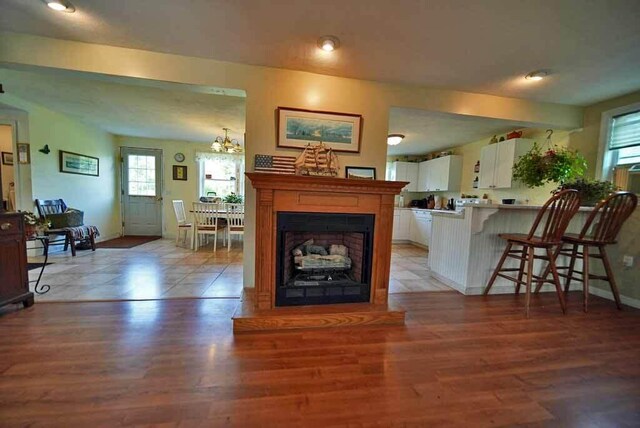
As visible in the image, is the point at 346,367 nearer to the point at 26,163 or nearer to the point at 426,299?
the point at 426,299

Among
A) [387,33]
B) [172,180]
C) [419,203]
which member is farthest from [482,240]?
[172,180]

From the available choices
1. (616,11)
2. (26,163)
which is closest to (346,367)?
(616,11)

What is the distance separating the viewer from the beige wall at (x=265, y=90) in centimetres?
207

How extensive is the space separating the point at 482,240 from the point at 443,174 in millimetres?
2831

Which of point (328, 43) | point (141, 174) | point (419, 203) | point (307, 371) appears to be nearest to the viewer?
point (307, 371)

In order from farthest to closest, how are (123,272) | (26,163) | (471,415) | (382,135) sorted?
1. (26,163)
2. (123,272)
3. (382,135)
4. (471,415)

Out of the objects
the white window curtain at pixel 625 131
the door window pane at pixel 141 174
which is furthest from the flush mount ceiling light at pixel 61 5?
the white window curtain at pixel 625 131

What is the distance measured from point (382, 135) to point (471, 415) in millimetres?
2277

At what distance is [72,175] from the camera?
4449mm

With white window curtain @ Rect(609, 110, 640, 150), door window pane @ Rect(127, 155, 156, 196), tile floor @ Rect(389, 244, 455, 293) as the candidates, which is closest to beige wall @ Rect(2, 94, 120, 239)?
door window pane @ Rect(127, 155, 156, 196)

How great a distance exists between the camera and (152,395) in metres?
1.24

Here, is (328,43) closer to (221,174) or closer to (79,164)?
(221,174)

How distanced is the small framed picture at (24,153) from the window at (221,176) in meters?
2.74

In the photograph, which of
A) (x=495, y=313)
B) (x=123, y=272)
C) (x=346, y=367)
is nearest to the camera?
(x=346, y=367)
